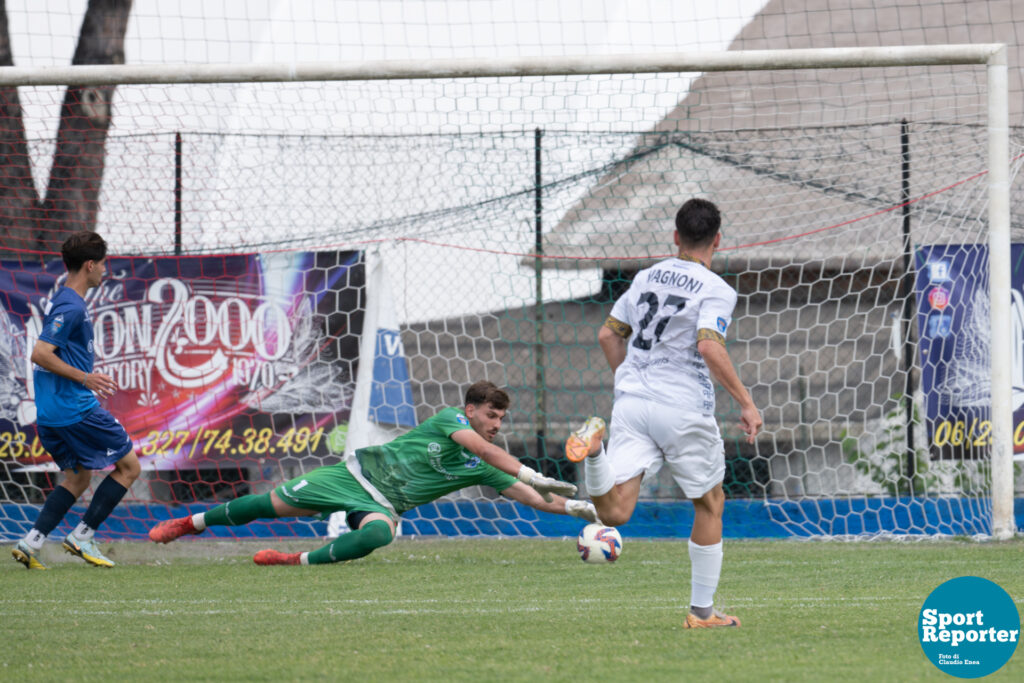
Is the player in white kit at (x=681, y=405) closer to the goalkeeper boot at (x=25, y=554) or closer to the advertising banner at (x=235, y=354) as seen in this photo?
the goalkeeper boot at (x=25, y=554)

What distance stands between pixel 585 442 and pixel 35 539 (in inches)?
164

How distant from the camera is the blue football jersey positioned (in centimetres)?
702

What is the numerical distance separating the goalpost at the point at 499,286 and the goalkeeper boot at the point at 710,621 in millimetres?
4273

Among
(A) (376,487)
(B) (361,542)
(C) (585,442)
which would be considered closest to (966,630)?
(C) (585,442)

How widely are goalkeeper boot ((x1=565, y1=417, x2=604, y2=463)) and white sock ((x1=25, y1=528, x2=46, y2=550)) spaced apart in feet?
13.4

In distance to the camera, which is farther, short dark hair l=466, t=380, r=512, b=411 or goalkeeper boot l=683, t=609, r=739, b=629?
short dark hair l=466, t=380, r=512, b=411

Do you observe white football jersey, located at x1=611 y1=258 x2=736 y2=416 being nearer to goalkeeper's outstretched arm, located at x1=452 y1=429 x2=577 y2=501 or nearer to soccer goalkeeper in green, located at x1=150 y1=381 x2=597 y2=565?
goalkeeper's outstretched arm, located at x1=452 y1=429 x2=577 y2=501

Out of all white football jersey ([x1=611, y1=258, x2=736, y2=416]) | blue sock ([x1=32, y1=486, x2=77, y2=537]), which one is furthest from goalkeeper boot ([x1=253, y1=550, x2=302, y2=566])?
white football jersey ([x1=611, y1=258, x2=736, y2=416])

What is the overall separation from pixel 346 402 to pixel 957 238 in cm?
450

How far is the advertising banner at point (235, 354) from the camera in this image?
8.97 metres

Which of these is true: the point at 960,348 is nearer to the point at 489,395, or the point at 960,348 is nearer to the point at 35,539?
the point at 489,395

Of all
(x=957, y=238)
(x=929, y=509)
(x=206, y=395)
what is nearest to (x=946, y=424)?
(x=929, y=509)

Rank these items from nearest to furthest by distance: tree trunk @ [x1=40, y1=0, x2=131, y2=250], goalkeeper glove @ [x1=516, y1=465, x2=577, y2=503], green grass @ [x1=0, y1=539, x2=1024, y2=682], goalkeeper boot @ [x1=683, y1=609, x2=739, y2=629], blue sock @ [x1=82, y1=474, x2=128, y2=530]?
green grass @ [x1=0, y1=539, x2=1024, y2=682] < goalkeeper boot @ [x1=683, y1=609, x2=739, y2=629] < goalkeeper glove @ [x1=516, y1=465, x2=577, y2=503] < blue sock @ [x1=82, y1=474, x2=128, y2=530] < tree trunk @ [x1=40, y1=0, x2=131, y2=250]

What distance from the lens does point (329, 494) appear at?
22.6 ft
